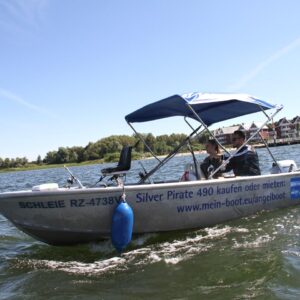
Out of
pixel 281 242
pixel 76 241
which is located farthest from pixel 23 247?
pixel 281 242

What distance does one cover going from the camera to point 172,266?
21.2ft

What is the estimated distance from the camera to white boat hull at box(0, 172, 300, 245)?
7082 millimetres

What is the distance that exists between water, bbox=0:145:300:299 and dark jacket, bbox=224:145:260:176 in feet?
3.43

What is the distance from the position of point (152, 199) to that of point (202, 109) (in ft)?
10.3

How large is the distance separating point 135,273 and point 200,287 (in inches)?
44.3

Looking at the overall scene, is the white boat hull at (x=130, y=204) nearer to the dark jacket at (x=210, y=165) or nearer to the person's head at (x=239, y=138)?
the dark jacket at (x=210, y=165)

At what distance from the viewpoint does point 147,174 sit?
8852 millimetres

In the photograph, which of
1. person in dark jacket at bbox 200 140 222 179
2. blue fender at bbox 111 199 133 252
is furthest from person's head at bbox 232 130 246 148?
blue fender at bbox 111 199 133 252

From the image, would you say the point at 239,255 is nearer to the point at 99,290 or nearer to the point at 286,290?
the point at 286,290

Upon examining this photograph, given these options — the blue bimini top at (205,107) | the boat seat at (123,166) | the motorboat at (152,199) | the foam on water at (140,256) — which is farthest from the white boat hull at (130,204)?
the blue bimini top at (205,107)

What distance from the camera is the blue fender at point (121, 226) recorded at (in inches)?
273

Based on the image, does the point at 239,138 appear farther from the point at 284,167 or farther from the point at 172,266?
the point at 172,266

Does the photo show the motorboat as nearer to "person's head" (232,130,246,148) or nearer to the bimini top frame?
the bimini top frame

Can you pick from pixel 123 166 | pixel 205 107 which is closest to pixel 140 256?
pixel 123 166
